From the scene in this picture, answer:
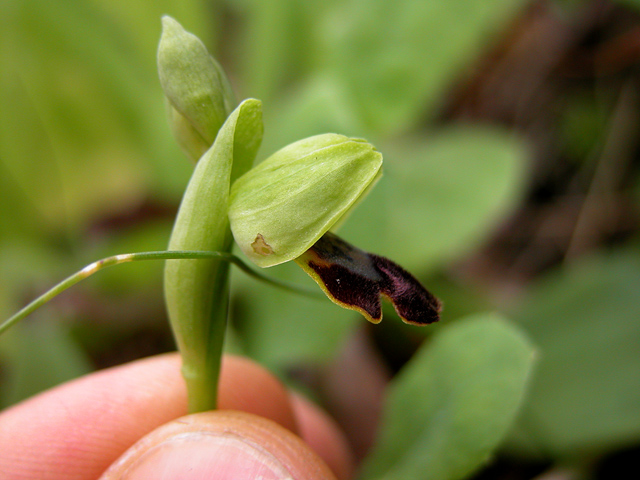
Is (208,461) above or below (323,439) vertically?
above

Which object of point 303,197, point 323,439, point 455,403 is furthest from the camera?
point 323,439

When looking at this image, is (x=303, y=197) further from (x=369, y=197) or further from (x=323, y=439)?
(x=323, y=439)

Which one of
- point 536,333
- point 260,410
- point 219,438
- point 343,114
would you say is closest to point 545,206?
point 536,333

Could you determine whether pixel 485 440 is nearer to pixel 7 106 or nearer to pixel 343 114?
pixel 343 114

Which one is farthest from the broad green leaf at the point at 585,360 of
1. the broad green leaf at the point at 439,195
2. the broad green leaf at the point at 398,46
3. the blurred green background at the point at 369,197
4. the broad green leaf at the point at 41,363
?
the broad green leaf at the point at 41,363

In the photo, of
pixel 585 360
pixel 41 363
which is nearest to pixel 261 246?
pixel 41 363

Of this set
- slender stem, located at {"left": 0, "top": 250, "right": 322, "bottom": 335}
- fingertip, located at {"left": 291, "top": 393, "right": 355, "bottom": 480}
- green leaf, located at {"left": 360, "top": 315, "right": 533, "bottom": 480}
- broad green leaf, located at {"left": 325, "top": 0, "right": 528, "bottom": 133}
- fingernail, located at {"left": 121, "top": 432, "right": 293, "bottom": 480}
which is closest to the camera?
slender stem, located at {"left": 0, "top": 250, "right": 322, "bottom": 335}

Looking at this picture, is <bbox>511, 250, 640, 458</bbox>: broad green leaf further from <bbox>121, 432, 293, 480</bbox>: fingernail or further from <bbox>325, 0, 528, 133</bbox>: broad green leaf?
<bbox>121, 432, 293, 480</bbox>: fingernail

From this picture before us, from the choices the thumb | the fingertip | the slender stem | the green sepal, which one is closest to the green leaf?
the fingertip
